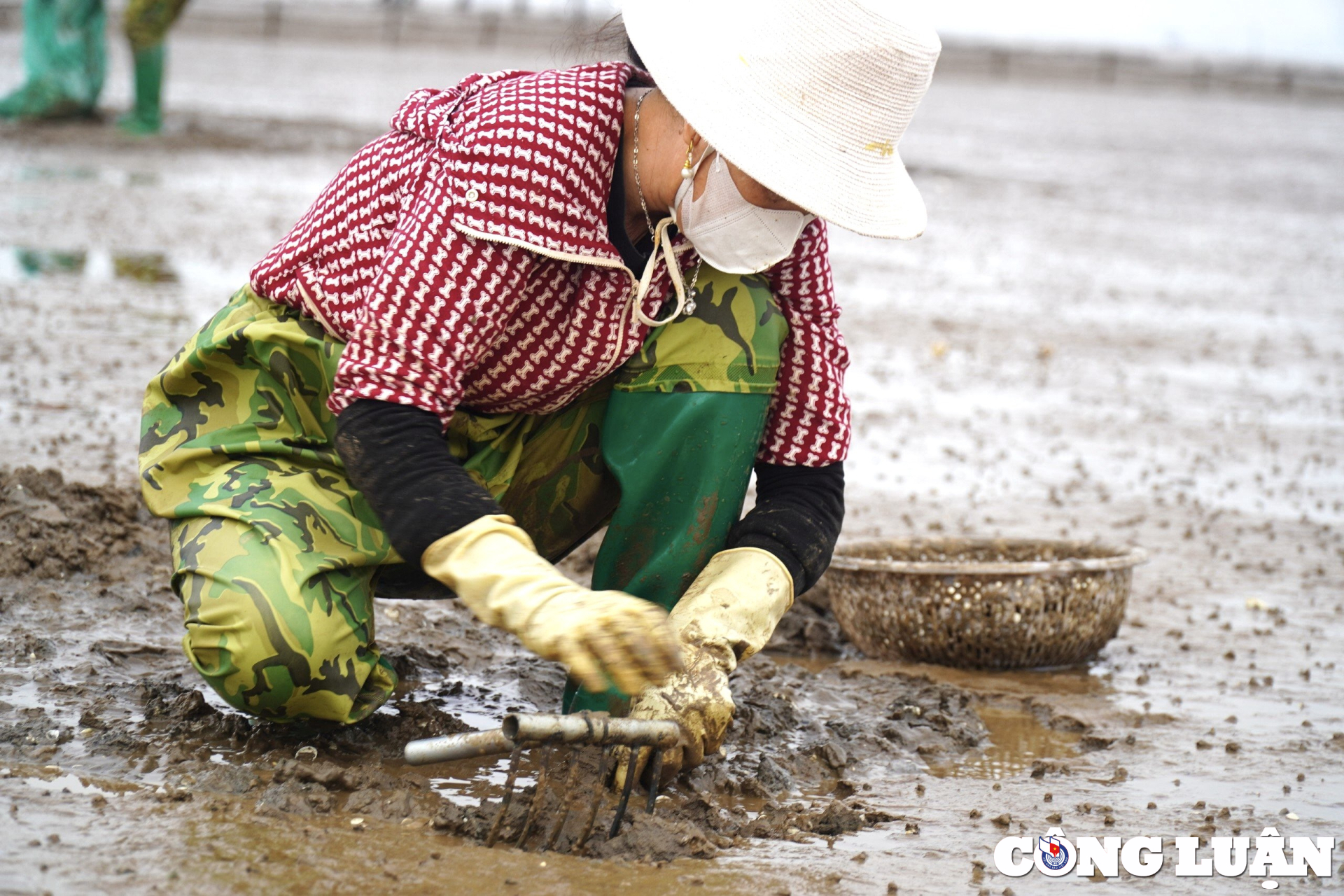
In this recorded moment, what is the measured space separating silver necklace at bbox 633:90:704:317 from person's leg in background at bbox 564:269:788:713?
0.02 metres

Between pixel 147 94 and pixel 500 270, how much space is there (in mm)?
11465

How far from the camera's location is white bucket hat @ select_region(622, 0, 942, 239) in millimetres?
2195

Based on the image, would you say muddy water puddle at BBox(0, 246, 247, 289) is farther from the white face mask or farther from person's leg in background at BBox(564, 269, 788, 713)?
the white face mask

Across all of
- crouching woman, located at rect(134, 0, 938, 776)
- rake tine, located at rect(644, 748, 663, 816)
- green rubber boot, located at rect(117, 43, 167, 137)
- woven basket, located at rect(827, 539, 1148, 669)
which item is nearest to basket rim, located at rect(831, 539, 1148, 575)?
woven basket, located at rect(827, 539, 1148, 669)

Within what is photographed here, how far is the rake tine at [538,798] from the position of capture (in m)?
2.17

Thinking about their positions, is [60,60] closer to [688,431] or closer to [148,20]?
[148,20]

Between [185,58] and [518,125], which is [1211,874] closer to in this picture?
[518,125]

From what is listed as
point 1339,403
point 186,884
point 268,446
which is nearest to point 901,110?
point 268,446

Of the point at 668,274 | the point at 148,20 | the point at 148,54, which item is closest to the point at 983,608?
the point at 668,274

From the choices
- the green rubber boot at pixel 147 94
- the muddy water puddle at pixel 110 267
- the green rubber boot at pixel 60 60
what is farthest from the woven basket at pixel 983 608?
the green rubber boot at pixel 60 60

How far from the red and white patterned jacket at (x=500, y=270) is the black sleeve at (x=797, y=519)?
0.04 metres

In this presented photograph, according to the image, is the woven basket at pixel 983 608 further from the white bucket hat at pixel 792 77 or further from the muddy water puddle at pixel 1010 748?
the white bucket hat at pixel 792 77

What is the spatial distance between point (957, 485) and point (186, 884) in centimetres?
336

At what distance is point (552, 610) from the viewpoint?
2.07 metres
